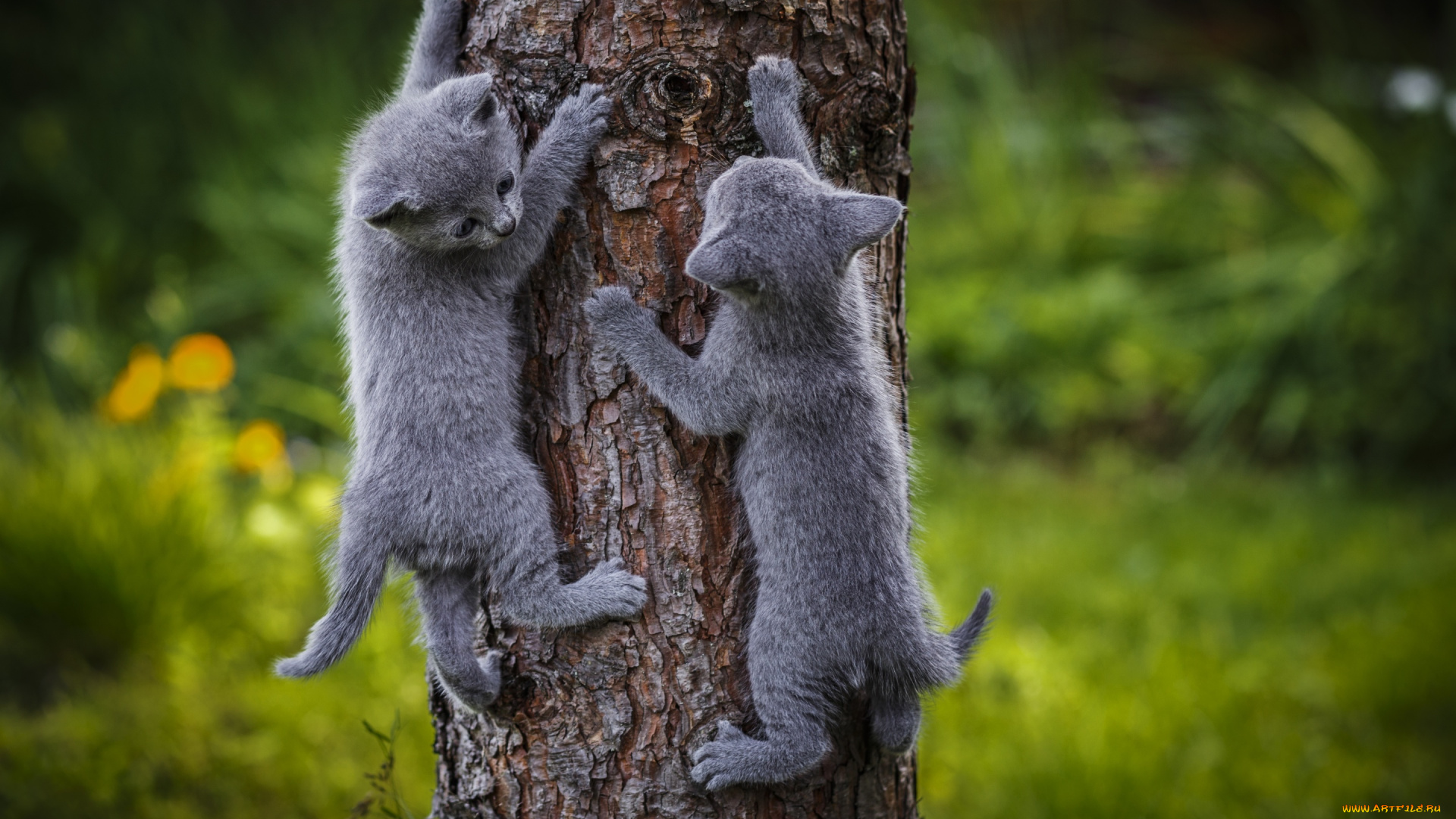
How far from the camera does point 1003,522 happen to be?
16.7 feet

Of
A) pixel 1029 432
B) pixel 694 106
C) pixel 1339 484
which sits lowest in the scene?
pixel 694 106

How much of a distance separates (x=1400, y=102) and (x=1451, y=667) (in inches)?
166

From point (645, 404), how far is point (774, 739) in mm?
665

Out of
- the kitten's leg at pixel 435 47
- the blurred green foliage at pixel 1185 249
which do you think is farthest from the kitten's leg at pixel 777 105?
the blurred green foliage at pixel 1185 249

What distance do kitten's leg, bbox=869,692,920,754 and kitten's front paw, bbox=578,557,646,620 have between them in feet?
1.70

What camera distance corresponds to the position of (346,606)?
1.95 meters

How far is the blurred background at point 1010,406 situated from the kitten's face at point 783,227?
1056mm

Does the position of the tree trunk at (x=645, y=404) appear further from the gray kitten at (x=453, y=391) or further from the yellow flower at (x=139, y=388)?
the yellow flower at (x=139, y=388)

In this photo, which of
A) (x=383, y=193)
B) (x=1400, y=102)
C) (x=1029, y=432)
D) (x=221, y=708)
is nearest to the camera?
(x=383, y=193)

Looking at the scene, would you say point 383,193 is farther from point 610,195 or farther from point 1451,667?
point 1451,667

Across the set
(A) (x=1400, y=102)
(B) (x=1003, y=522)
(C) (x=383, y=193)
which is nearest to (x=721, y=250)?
(C) (x=383, y=193)

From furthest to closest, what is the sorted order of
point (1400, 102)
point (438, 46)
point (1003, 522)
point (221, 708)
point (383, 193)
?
point (1400, 102) → point (1003, 522) → point (221, 708) → point (438, 46) → point (383, 193)

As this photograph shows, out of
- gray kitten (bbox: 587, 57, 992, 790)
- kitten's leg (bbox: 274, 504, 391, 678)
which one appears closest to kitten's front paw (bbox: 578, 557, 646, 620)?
gray kitten (bbox: 587, 57, 992, 790)

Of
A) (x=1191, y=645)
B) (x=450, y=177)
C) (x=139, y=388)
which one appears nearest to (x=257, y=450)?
(x=139, y=388)
